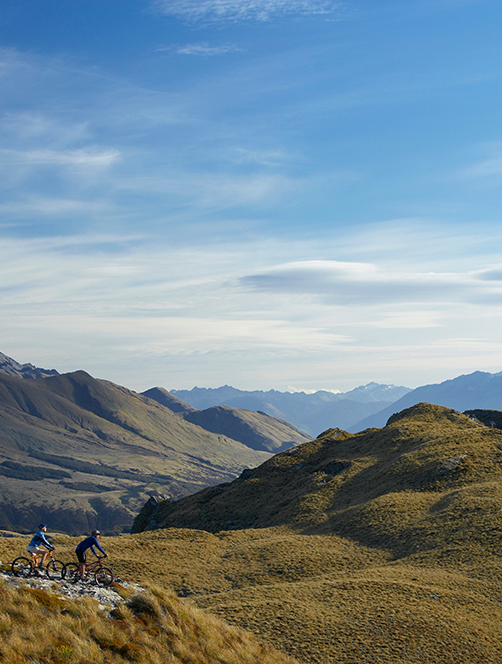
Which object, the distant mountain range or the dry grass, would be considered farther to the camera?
the distant mountain range

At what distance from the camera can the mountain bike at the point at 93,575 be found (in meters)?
27.3

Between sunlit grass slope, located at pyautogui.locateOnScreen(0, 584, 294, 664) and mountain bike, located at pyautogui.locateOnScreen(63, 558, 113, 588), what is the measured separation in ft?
7.33

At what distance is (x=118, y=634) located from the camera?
23.3 meters

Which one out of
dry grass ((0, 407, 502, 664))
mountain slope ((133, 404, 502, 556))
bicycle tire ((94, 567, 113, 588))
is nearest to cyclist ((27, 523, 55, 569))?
bicycle tire ((94, 567, 113, 588))

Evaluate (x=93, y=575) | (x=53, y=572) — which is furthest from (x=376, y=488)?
(x=53, y=572)

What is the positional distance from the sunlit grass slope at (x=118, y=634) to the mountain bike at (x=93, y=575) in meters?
2.24

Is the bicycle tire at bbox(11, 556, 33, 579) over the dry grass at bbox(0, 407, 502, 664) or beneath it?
over

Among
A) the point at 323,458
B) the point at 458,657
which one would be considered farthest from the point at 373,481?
the point at 458,657

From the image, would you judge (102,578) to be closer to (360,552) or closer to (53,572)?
(53,572)

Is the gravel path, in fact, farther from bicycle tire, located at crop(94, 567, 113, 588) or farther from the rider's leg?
the rider's leg

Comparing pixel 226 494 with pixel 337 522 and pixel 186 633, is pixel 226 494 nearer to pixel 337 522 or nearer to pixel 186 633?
pixel 337 522

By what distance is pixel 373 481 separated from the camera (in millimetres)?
74000

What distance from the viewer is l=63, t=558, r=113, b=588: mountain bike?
27.3 metres

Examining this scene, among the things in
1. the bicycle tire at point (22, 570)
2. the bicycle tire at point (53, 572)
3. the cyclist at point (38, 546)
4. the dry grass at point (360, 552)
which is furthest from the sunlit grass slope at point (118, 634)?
the cyclist at point (38, 546)
